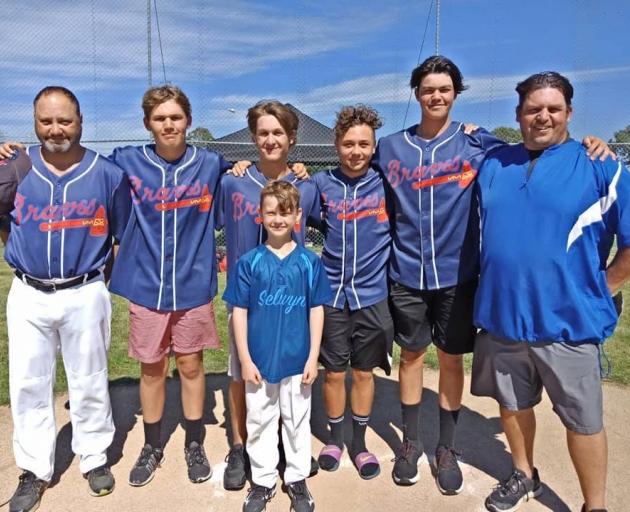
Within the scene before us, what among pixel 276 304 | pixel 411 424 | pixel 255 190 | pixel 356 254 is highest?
pixel 255 190

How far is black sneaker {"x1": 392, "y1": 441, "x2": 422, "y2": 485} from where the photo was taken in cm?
296

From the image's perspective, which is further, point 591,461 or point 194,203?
point 194,203

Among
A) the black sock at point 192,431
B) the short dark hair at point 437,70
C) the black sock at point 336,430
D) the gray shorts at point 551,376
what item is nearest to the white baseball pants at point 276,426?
the black sock at point 336,430

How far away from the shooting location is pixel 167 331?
2.97 m

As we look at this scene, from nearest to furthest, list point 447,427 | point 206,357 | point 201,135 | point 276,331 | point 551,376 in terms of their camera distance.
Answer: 1. point 551,376
2. point 276,331
3. point 447,427
4. point 206,357
5. point 201,135

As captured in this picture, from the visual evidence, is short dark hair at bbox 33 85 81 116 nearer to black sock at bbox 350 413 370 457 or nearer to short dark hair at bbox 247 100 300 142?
short dark hair at bbox 247 100 300 142

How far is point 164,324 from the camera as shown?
2.93m

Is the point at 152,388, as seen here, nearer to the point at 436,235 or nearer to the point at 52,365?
the point at 52,365

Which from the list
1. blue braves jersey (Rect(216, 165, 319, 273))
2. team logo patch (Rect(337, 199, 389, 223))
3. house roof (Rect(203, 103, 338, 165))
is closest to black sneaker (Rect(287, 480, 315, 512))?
blue braves jersey (Rect(216, 165, 319, 273))

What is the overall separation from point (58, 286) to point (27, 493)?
3.51 feet

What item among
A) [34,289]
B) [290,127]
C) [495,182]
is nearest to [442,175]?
[495,182]

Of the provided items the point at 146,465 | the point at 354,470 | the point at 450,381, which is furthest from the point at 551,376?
the point at 146,465

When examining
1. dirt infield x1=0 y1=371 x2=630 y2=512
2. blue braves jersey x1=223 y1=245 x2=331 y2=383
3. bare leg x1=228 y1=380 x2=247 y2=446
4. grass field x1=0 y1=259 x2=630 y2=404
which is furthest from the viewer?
grass field x1=0 y1=259 x2=630 y2=404

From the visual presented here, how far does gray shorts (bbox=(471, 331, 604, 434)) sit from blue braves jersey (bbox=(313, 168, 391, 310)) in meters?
0.67
